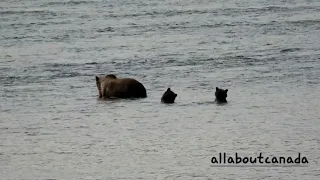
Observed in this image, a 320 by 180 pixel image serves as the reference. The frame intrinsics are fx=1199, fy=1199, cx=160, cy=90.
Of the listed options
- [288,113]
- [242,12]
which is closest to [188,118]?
[288,113]

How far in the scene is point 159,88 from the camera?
20.2 metres

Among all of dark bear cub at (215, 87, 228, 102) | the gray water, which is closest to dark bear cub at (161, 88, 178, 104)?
the gray water

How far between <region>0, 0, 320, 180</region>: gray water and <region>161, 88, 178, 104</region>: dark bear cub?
0.19 metres

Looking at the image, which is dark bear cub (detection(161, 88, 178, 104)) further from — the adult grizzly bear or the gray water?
the adult grizzly bear

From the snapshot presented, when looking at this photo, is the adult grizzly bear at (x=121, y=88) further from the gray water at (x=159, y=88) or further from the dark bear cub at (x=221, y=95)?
the dark bear cub at (x=221, y=95)

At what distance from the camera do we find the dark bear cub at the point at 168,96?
60.5ft

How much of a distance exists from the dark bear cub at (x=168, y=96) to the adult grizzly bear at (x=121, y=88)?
2.21ft

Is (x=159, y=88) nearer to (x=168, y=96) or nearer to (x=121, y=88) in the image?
(x=121, y=88)

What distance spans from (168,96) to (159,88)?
1.79 metres

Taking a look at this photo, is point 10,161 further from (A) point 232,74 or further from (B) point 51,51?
(B) point 51,51

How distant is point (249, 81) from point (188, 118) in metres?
3.89

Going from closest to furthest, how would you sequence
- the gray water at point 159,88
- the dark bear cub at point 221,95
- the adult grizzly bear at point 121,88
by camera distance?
1. the gray water at point 159,88
2. the dark bear cub at point 221,95
3. the adult grizzly bear at point 121,88

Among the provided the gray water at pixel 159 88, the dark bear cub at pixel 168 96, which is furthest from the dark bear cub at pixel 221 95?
the dark bear cub at pixel 168 96

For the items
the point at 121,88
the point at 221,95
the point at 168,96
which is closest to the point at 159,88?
the point at 121,88
